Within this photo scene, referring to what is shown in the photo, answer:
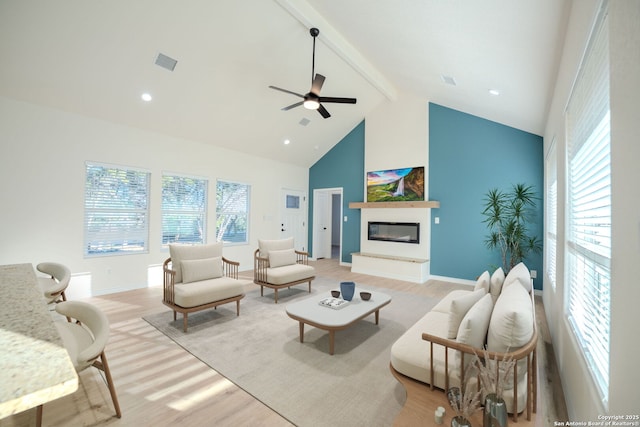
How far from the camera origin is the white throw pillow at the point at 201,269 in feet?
11.9

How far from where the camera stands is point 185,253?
3758mm

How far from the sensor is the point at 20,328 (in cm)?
90

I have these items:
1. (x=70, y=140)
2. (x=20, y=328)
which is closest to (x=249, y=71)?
(x=70, y=140)

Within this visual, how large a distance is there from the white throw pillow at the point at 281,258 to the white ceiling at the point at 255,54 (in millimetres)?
2789

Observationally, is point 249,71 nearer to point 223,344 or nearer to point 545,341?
point 223,344

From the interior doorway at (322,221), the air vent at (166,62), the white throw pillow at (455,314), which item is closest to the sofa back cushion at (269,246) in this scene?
the air vent at (166,62)

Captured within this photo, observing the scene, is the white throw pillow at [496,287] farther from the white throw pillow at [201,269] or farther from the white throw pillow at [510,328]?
the white throw pillow at [201,269]

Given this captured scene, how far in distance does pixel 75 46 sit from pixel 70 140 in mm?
1540

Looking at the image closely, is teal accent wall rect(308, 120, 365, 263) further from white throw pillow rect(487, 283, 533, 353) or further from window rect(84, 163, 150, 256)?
white throw pillow rect(487, 283, 533, 353)

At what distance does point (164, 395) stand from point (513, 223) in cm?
534

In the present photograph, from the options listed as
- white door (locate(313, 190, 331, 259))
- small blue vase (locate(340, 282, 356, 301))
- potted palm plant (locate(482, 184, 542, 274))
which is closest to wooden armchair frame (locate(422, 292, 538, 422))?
small blue vase (locate(340, 282, 356, 301))

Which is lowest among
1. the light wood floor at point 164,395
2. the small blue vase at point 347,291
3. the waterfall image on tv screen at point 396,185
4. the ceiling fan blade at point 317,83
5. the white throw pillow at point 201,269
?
the light wood floor at point 164,395

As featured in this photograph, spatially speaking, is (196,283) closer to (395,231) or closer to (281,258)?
(281,258)

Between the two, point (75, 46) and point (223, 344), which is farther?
point (75, 46)
